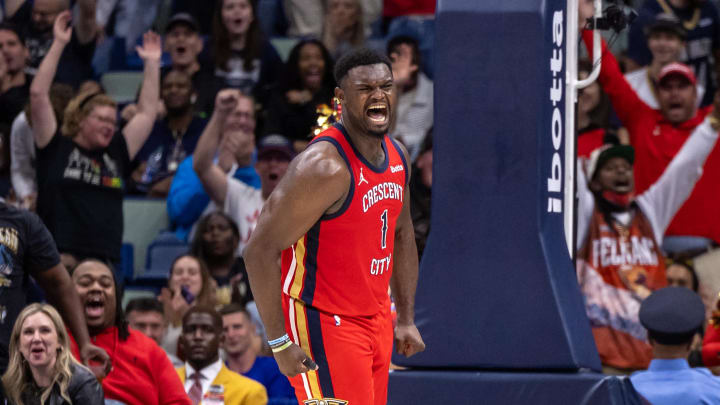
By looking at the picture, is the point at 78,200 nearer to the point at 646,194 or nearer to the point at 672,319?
the point at 646,194

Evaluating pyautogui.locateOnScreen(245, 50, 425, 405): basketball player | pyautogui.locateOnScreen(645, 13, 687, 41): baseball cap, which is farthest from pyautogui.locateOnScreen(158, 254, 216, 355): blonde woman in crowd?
pyautogui.locateOnScreen(645, 13, 687, 41): baseball cap

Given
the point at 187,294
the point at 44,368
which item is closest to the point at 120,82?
the point at 187,294

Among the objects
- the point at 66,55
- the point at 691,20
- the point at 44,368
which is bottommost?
the point at 44,368

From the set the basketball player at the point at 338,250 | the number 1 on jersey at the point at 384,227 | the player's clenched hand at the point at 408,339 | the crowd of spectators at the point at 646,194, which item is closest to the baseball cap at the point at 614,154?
the crowd of spectators at the point at 646,194

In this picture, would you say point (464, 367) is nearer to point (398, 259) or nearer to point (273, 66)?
point (398, 259)

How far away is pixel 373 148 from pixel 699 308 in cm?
166

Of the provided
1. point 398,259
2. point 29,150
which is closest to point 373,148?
point 398,259

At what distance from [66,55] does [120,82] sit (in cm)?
81

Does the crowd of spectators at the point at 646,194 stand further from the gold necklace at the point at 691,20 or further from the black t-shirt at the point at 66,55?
the black t-shirt at the point at 66,55

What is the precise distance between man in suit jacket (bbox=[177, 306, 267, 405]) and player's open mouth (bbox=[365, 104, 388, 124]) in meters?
2.75

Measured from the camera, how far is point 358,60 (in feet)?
14.5

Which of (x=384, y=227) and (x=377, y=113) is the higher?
(x=377, y=113)

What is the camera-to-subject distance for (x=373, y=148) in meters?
4.55

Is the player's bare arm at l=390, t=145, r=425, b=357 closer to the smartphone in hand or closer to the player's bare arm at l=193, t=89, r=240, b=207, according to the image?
the smartphone in hand
